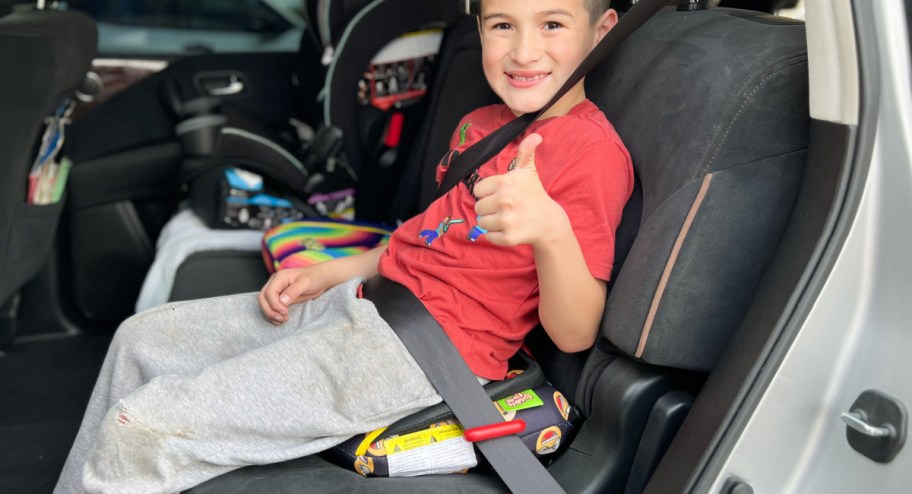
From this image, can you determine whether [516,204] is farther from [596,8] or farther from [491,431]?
[596,8]

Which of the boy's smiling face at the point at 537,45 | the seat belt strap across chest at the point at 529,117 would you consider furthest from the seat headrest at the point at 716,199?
the boy's smiling face at the point at 537,45

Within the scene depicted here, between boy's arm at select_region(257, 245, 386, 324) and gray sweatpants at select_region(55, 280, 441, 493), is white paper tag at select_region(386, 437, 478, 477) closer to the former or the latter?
gray sweatpants at select_region(55, 280, 441, 493)

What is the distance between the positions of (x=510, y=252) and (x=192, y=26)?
1.72 meters

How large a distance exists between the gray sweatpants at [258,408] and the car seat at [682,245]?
0.04 m

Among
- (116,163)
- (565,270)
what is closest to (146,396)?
(565,270)

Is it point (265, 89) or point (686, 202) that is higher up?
point (686, 202)

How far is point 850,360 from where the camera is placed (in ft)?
3.29

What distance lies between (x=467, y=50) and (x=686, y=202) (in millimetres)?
969

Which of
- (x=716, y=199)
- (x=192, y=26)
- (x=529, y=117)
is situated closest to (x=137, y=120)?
(x=192, y=26)

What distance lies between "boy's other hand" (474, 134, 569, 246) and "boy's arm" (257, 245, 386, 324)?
465 mm

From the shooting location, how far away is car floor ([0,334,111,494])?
185cm

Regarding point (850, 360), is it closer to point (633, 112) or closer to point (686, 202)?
point (686, 202)

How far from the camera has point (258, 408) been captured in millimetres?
1166

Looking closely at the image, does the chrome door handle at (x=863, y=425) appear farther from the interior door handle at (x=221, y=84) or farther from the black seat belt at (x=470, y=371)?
the interior door handle at (x=221, y=84)
